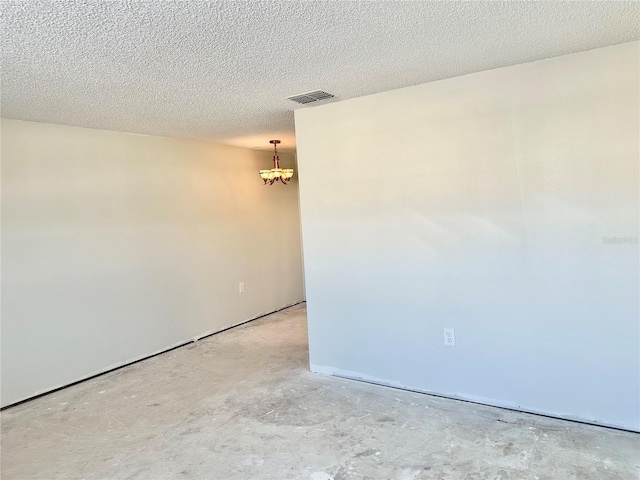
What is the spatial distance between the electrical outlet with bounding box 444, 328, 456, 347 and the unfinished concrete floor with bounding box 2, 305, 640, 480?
0.37m

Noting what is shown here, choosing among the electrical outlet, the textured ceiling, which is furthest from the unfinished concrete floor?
the textured ceiling

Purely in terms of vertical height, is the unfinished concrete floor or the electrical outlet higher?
the electrical outlet

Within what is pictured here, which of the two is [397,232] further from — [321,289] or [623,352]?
[623,352]

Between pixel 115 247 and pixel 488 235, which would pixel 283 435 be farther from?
pixel 115 247

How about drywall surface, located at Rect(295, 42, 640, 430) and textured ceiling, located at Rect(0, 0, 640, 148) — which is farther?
drywall surface, located at Rect(295, 42, 640, 430)

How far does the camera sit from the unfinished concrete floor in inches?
83.4

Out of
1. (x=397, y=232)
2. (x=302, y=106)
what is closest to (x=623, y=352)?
(x=397, y=232)

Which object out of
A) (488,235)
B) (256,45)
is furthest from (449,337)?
(256,45)

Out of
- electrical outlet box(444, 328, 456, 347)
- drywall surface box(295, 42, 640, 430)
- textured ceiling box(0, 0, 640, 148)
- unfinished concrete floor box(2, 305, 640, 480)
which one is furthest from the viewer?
electrical outlet box(444, 328, 456, 347)

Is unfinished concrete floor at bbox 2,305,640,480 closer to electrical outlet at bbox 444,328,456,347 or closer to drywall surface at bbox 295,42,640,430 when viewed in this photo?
drywall surface at bbox 295,42,640,430

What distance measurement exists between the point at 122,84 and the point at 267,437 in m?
2.17

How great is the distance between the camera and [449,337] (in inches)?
113

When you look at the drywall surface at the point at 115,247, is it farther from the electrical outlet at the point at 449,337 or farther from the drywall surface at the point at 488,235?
the electrical outlet at the point at 449,337

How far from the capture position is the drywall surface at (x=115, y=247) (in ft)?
10.5
